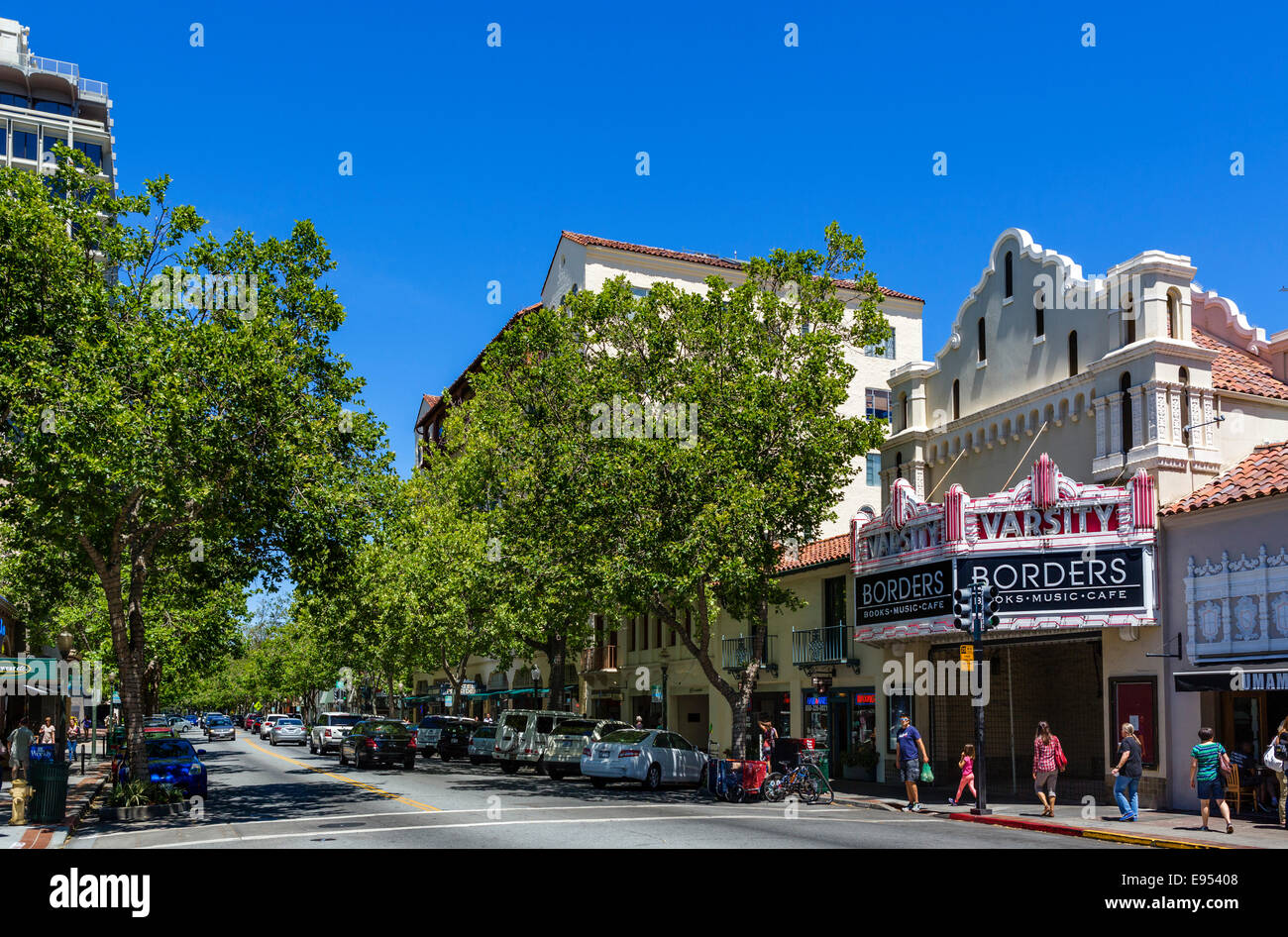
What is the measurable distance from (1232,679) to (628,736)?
47.4ft

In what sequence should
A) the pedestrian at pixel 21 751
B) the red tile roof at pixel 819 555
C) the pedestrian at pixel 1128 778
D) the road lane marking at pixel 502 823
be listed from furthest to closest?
1. the red tile roof at pixel 819 555
2. the pedestrian at pixel 21 751
3. the pedestrian at pixel 1128 778
4. the road lane marking at pixel 502 823

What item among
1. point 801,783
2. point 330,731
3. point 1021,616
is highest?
point 1021,616

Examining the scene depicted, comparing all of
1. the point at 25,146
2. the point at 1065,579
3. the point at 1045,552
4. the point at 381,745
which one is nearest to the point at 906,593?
the point at 1045,552

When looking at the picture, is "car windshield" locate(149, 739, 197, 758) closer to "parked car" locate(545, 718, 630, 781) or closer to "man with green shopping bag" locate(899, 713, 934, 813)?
"parked car" locate(545, 718, 630, 781)

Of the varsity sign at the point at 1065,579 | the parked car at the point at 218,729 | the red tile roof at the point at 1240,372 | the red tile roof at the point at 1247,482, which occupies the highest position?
the red tile roof at the point at 1240,372

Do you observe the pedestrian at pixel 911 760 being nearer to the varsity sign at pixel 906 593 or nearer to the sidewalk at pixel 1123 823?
the sidewalk at pixel 1123 823

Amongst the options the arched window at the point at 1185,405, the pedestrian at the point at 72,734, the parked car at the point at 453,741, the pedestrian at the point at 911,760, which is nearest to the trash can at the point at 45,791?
the pedestrian at the point at 911,760

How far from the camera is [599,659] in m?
53.3

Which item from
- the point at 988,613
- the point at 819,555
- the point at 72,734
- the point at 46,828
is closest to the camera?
the point at 46,828

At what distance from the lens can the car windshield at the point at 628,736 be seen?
1144 inches

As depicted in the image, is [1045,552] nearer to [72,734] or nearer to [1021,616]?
[1021,616]

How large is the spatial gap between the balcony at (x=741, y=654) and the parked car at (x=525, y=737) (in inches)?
230

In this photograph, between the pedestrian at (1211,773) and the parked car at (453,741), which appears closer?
the pedestrian at (1211,773)

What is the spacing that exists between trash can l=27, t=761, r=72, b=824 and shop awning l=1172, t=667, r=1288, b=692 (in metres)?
20.1
